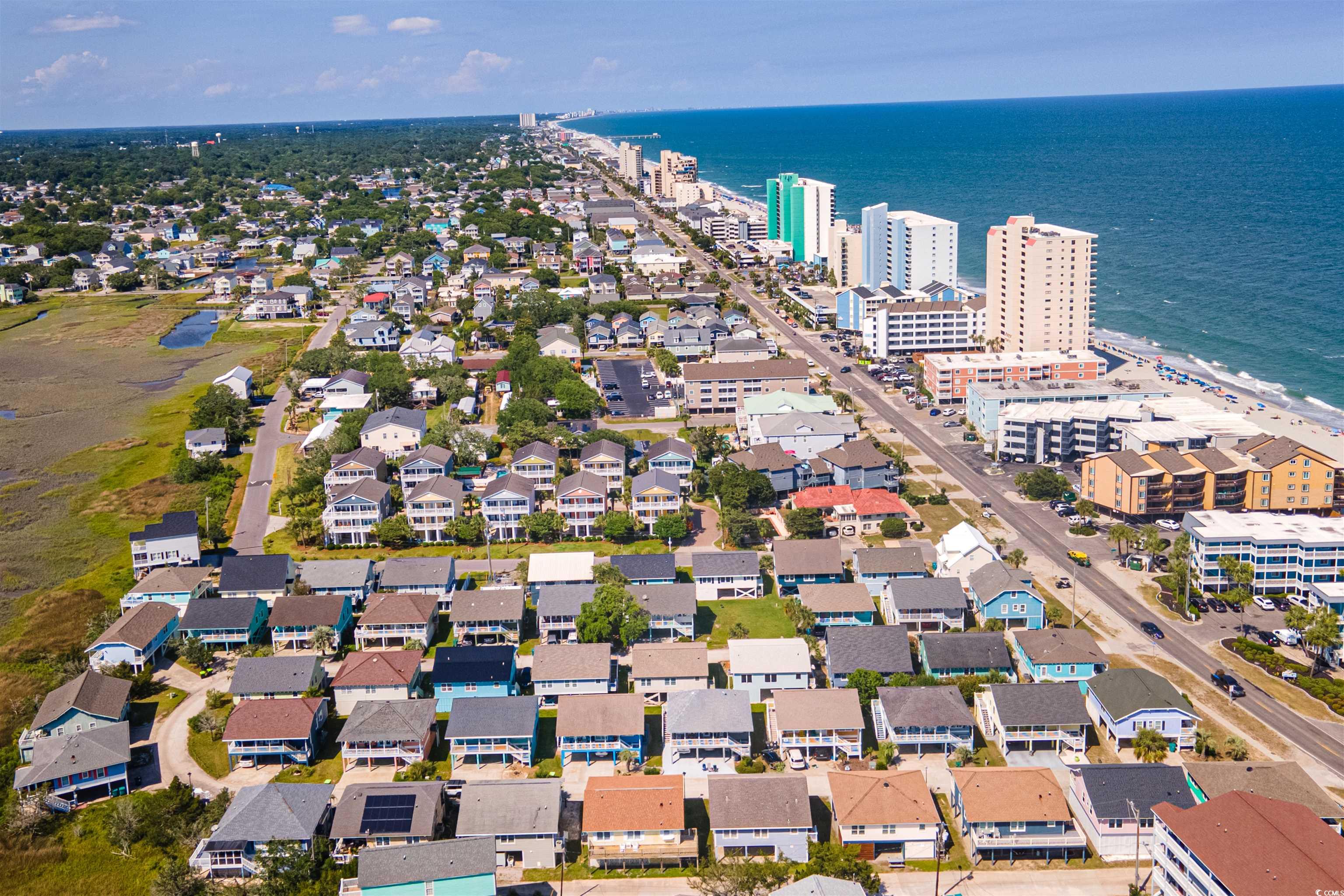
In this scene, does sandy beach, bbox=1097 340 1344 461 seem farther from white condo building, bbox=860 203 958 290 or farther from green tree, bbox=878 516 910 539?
white condo building, bbox=860 203 958 290

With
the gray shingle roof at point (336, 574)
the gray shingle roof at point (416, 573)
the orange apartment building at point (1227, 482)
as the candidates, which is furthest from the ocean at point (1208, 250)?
the gray shingle roof at point (336, 574)

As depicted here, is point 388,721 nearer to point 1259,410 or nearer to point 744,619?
point 744,619

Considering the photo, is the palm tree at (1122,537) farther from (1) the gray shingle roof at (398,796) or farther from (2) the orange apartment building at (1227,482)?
(1) the gray shingle roof at (398,796)

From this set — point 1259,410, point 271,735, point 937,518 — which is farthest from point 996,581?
point 1259,410

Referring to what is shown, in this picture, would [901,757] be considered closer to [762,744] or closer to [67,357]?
[762,744]

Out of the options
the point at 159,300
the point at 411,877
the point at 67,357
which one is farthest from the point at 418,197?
the point at 411,877

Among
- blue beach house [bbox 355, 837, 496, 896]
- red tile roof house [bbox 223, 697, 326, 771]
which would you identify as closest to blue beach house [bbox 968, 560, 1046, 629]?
blue beach house [bbox 355, 837, 496, 896]
